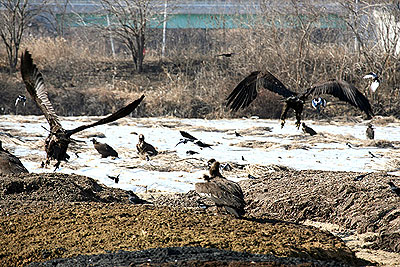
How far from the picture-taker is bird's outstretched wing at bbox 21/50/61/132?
6.03 meters

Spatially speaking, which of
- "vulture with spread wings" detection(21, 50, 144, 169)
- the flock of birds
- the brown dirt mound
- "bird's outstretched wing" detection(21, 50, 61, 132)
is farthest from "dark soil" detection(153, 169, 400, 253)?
"bird's outstretched wing" detection(21, 50, 61, 132)

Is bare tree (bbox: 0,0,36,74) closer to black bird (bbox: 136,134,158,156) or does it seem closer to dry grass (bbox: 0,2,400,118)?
dry grass (bbox: 0,2,400,118)

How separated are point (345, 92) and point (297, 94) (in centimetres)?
67

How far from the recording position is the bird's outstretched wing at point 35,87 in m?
6.03

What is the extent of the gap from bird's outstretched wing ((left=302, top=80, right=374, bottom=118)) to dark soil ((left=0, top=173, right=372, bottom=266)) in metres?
2.61

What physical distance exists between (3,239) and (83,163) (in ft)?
16.0

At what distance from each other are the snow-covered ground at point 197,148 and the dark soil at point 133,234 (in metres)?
2.34

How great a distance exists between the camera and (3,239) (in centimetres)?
498

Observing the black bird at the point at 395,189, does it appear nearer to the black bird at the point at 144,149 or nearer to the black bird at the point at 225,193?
the black bird at the point at 225,193

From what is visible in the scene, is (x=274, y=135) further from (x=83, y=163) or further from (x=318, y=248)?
(x=318, y=248)

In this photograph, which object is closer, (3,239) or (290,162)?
(3,239)

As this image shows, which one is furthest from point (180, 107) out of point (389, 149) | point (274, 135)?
point (389, 149)

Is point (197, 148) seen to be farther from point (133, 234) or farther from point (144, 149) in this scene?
point (133, 234)

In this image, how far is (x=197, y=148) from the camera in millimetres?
11633
